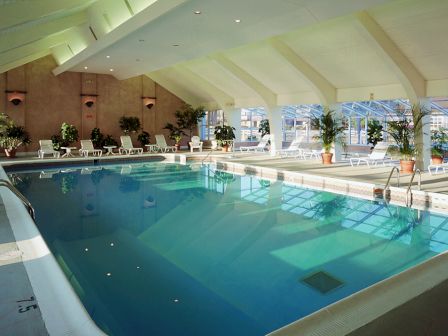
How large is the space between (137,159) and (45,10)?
32.9 feet

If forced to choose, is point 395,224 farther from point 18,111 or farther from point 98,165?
point 18,111

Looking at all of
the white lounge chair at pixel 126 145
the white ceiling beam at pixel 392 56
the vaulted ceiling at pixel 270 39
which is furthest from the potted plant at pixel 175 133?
the white ceiling beam at pixel 392 56

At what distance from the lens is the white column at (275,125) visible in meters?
16.4

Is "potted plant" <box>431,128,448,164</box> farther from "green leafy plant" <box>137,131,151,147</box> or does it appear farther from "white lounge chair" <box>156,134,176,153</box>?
"green leafy plant" <box>137,131,151,147</box>

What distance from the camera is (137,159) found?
644 inches

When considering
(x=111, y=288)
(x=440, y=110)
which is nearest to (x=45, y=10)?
(x=111, y=288)

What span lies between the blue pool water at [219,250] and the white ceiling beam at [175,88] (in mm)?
10727

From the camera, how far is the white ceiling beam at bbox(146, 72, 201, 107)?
19875 millimetres

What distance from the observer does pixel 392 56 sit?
1009 centimetres

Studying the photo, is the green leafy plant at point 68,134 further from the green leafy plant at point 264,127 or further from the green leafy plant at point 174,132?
the green leafy plant at point 264,127

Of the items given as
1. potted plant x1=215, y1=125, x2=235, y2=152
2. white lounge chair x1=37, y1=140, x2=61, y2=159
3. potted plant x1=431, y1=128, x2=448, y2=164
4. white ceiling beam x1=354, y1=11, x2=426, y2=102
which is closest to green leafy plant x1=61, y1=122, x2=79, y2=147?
white lounge chair x1=37, y1=140, x2=61, y2=159

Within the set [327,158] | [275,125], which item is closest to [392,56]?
[327,158]

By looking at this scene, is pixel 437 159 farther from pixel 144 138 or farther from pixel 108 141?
pixel 108 141

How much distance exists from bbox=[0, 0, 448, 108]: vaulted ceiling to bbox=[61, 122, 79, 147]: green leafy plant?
96.7 inches
